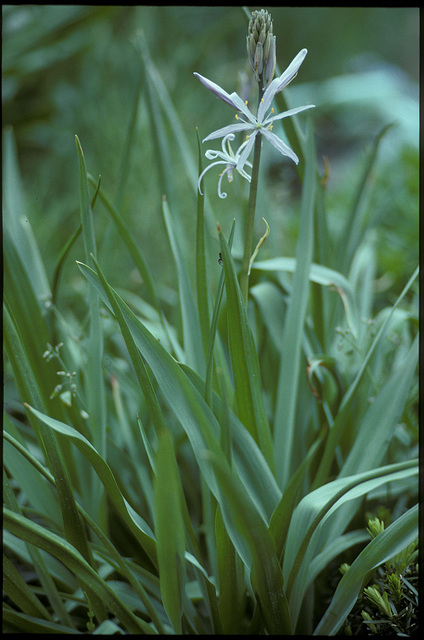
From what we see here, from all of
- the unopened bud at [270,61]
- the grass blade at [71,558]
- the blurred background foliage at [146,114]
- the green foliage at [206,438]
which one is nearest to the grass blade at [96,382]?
the green foliage at [206,438]

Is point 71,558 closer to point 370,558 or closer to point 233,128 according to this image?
point 370,558

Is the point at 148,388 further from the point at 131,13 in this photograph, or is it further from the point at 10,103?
the point at 131,13

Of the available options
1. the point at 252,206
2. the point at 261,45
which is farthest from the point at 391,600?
the point at 261,45

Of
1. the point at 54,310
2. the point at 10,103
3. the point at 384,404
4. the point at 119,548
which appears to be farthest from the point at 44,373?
the point at 10,103

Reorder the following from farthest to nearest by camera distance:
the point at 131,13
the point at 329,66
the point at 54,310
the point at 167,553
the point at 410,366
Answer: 1. the point at 329,66
2. the point at 131,13
3. the point at 54,310
4. the point at 410,366
5. the point at 167,553

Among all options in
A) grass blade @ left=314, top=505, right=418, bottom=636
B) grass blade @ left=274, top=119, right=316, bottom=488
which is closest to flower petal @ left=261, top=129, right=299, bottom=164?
grass blade @ left=274, top=119, right=316, bottom=488

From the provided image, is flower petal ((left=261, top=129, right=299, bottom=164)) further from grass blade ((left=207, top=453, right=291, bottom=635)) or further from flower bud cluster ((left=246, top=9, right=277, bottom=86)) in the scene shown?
grass blade ((left=207, top=453, right=291, bottom=635))

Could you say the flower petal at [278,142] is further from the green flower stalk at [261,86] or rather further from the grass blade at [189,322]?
the grass blade at [189,322]
